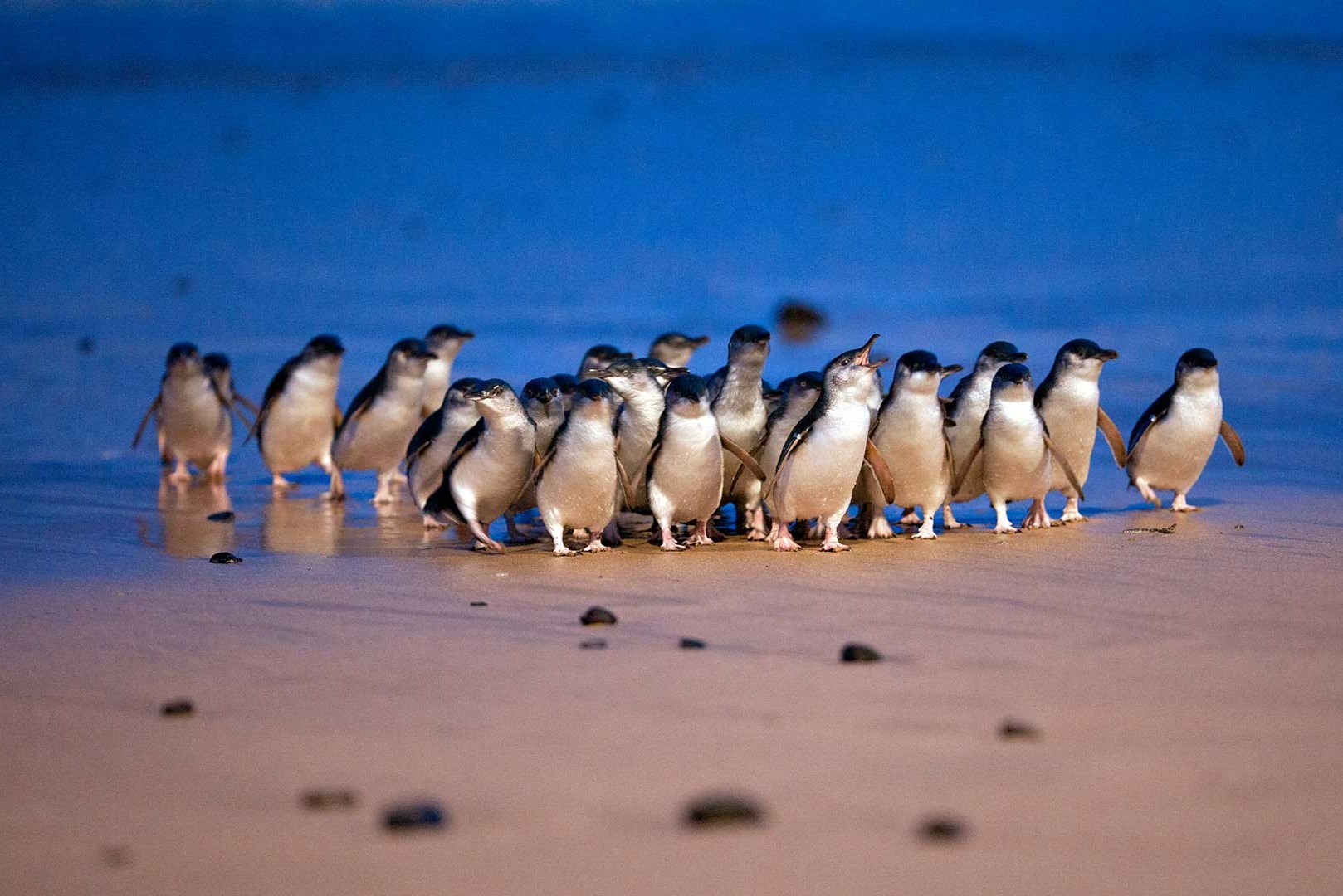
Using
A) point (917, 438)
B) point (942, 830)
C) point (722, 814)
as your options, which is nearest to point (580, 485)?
point (917, 438)

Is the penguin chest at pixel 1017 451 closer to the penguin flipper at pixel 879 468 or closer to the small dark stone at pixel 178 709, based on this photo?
the penguin flipper at pixel 879 468

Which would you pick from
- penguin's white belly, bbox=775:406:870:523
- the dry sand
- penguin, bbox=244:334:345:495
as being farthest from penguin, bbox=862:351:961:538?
penguin, bbox=244:334:345:495

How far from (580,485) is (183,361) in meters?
4.03

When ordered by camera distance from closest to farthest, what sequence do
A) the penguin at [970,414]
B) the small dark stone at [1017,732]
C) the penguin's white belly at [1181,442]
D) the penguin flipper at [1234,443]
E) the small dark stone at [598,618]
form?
the small dark stone at [1017,732], the small dark stone at [598,618], the penguin at [970,414], the penguin's white belly at [1181,442], the penguin flipper at [1234,443]

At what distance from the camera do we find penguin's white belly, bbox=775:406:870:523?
571cm

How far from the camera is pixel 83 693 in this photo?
3600mm

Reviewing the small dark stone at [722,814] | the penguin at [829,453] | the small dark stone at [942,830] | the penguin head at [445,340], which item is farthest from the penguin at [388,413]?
the small dark stone at [942,830]

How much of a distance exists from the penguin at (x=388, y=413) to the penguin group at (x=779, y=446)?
0.97 meters

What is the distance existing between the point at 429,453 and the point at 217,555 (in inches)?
46.6

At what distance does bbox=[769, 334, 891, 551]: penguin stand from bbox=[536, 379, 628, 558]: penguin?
25.1 inches

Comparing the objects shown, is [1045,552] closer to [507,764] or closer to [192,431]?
[507,764]

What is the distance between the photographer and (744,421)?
6.32m

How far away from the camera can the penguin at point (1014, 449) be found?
6141mm

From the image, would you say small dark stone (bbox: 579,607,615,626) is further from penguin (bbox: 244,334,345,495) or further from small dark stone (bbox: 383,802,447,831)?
penguin (bbox: 244,334,345,495)
